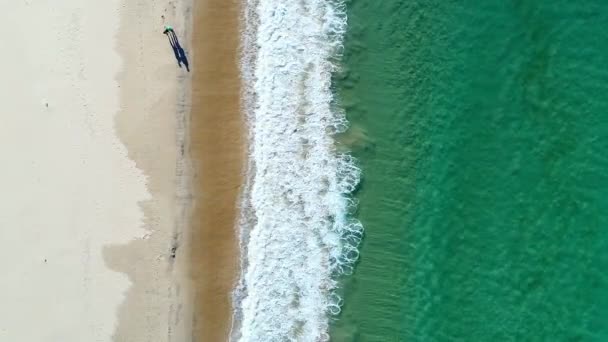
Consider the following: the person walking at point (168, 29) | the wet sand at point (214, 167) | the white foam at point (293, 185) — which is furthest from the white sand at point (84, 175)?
the white foam at point (293, 185)

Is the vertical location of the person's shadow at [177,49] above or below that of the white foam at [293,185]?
above

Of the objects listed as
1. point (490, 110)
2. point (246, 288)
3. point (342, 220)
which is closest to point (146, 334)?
point (246, 288)

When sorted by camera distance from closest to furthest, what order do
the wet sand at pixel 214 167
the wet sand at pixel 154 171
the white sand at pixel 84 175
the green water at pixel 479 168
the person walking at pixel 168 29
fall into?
the white sand at pixel 84 175
the wet sand at pixel 154 171
the person walking at pixel 168 29
the wet sand at pixel 214 167
the green water at pixel 479 168

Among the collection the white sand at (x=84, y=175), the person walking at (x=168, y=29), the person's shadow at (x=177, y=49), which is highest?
the person walking at (x=168, y=29)

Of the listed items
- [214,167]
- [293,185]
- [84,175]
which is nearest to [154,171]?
[214,167]

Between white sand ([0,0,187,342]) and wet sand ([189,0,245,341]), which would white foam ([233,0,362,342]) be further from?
white sand ([0,0,187,342])

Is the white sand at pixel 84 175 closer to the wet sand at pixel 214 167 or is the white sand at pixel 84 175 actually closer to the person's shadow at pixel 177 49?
the person's shadow at pixel 177 49
